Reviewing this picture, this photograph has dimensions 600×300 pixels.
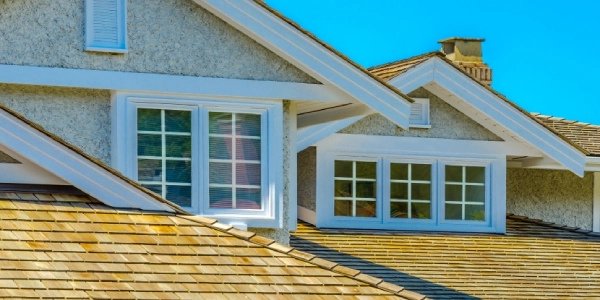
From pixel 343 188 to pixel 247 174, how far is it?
4109 mm

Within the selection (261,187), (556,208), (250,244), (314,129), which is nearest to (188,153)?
(261,187)

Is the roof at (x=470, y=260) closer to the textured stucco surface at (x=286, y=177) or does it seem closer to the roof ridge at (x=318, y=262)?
the textured stucco surface at (x=286, y=177)

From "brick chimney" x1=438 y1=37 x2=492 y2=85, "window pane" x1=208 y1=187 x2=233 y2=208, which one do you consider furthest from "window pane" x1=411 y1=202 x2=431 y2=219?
"window pane" x1=208 y1=187 x2=233 y2=208

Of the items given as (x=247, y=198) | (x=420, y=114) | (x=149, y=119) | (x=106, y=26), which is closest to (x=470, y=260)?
(x=420, y=114)

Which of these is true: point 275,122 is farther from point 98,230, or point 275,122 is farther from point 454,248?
point 454,248

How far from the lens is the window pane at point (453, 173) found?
1936 cm

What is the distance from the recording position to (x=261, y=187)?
49.6 feet

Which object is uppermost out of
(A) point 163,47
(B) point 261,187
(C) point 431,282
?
(A) point 163,47

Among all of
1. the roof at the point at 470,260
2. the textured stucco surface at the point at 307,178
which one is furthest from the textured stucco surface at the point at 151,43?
the textured stucco surface at the point at 307,178

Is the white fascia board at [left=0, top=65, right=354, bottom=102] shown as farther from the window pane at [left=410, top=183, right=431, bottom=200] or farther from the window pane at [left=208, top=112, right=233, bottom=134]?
the window pane at [left=410, top=183, right=431, bottom=200]

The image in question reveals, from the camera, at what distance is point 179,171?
588 inches

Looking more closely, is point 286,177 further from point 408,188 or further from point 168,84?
point 408,188

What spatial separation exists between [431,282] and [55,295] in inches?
274

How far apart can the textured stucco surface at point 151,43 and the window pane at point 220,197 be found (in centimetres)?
121
